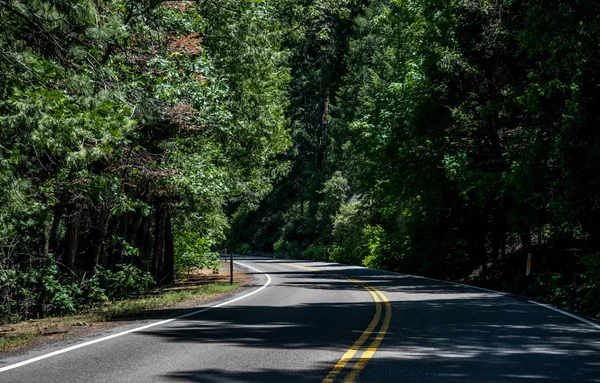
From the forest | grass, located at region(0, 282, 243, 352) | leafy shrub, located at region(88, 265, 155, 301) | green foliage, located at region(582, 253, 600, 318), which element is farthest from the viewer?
leafy shrub, located at region(88, 265, 155, 301)

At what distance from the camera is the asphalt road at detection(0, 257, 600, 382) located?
7770 mm

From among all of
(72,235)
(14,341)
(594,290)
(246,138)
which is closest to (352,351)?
(14,341)

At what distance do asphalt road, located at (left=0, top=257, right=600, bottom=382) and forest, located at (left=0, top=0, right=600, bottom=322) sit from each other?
3.74 metres

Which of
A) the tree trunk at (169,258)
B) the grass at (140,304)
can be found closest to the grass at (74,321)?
the grass at (140,304)

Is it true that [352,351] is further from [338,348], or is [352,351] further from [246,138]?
[246,138]

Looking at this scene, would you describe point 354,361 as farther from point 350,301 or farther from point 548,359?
point 350,301

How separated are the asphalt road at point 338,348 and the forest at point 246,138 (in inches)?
147

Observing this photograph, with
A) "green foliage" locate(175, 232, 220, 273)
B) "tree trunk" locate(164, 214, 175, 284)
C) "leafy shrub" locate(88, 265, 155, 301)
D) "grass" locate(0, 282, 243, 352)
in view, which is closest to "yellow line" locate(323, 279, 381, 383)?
"grass" locate(0, 282, 243, 352)

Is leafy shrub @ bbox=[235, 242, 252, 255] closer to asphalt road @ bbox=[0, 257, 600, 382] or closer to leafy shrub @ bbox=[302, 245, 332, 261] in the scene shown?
leafy shrub @ bbox=[302, 245, 332, 261]

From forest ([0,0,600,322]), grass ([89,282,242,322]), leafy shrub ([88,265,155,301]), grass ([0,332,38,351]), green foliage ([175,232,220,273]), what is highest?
forest ([0,0,600,322])

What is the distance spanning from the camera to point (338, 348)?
9617 mm

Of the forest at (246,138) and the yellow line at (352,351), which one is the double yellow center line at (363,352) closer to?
the yellow line at (352,351)

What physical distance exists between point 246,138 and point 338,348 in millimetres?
18457

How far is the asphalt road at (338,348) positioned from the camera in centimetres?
777
